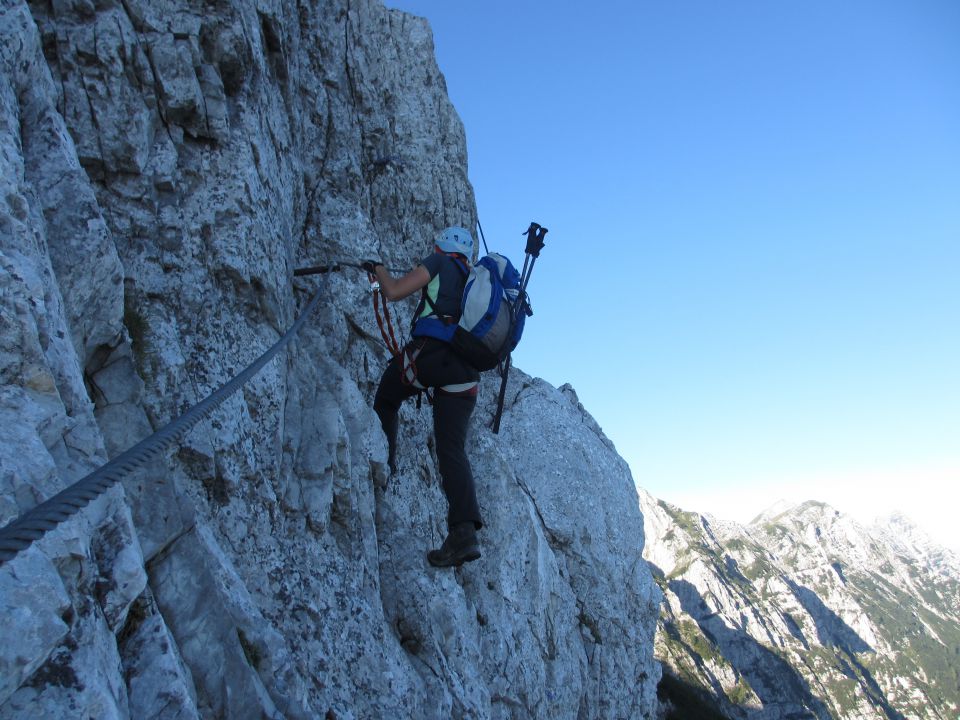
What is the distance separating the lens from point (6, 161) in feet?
13.5

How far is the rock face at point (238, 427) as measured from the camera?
359cm

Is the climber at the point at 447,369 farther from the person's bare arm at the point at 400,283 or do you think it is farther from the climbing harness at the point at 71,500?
the climbing harness at the point at 71,500

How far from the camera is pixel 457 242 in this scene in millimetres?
8203

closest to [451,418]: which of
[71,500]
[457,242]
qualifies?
[457,242]

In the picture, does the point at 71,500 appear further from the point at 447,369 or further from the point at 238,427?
the point at 447,369

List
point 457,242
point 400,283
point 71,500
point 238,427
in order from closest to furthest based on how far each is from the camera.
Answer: point 71,500, point 238,427, point 400,283, point 457,242

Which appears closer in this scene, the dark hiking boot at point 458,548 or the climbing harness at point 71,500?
the climbing harness at point 71,500

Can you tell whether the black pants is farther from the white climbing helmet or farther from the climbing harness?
the climbing harness

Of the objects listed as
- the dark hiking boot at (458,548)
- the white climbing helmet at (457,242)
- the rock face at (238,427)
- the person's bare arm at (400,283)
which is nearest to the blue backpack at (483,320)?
the white climbing helmet at (457,242)

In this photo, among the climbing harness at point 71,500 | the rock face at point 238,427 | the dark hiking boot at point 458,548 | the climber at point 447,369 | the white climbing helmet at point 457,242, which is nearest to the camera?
the climbing harness at point 71,500

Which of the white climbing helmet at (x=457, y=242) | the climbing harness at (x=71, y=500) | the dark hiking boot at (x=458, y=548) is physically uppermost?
the white climbing helmet at (x=457, y=242)

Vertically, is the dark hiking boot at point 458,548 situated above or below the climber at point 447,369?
below

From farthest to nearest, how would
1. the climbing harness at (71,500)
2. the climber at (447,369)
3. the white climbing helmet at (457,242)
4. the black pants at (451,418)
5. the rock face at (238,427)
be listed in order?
the white climbing helmet at (457,242) < the black pants at (451,418) < the climber at (447,369) < the rock face at (238,427) < the climbing harness at (71,500)

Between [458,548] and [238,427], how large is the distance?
10.8ft
